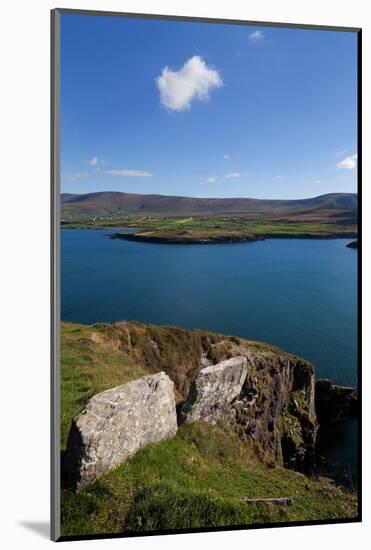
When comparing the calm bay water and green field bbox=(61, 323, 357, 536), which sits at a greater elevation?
the calm bay water

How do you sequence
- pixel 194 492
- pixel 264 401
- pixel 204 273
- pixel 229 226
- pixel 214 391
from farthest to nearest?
pixel 264 401, pixel 229 226, pixel 204 273, pixel 214 391, pixel 194 492

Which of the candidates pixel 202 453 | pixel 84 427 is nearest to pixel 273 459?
pixel 202 453

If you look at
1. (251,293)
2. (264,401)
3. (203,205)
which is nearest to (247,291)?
(251,293)

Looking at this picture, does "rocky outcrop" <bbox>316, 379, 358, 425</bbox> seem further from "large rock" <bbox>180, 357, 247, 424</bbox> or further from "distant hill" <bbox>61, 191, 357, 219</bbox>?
"distant hill" <bbox>61, 191, 357, 219</bbox>

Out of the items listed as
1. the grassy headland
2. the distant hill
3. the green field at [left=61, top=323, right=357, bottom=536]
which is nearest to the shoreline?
the grassy headland

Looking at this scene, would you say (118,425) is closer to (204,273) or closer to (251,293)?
(204,273)

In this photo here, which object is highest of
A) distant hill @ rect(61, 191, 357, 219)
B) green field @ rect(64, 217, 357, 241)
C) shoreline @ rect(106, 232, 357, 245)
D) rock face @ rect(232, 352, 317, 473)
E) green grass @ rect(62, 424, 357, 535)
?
distant hill @ rect(61, 191, 357, 219)
